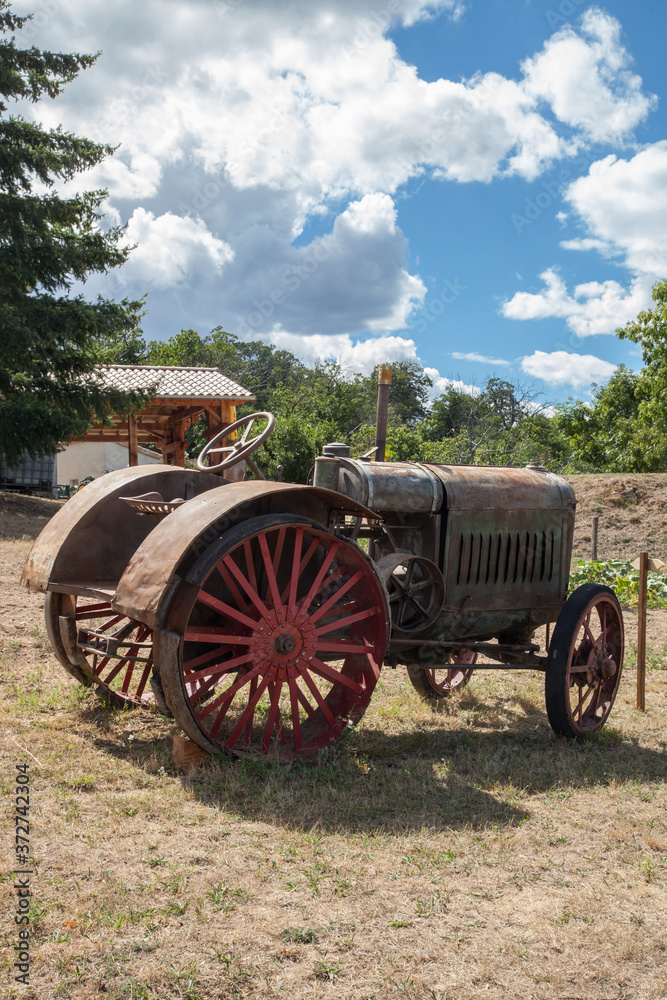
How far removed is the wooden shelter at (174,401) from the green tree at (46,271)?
3.48 ft

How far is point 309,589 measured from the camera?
4.44 m

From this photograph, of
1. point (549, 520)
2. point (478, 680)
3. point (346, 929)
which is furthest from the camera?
point (478, 680)

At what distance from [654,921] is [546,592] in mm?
2900

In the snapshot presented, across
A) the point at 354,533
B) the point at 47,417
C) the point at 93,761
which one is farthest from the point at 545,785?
the point at 47,417

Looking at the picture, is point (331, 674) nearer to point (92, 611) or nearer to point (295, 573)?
point (295, 573)

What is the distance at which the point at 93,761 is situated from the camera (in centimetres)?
410

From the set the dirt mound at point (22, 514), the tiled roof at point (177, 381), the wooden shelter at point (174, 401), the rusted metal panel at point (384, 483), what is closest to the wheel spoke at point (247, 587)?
the rusted metal panel at point (384, 483)

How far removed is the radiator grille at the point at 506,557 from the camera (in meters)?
5.17

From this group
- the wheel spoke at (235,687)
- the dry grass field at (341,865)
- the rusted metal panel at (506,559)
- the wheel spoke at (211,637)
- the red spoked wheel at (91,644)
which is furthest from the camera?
the rusted metal panel at (506,559)

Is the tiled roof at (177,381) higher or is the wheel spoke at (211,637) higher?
the tiled roof at (177,381)

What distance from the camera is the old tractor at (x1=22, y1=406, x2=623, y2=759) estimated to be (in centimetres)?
387

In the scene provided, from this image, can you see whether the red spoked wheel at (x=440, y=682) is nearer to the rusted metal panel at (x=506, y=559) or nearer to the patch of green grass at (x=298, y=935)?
the rusted metal panel at (x=506, y=559)

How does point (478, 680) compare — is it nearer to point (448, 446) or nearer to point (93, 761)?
point (93, 761)

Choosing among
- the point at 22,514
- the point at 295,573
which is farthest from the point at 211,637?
the point at 22,514
